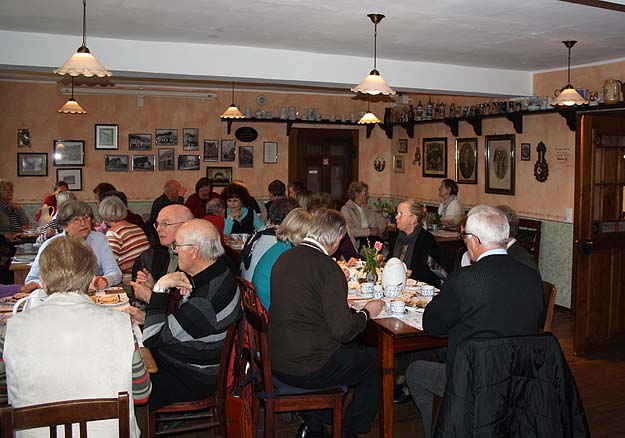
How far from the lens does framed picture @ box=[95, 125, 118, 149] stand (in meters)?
9.74

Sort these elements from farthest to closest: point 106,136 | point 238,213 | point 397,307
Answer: point 106,136 → point 238,213 → point 397,307

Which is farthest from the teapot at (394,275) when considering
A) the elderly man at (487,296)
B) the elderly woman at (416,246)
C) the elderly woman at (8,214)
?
the elderly woman at (8,214)

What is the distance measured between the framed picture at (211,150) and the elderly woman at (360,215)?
3.12 metres

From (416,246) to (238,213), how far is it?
318 cm

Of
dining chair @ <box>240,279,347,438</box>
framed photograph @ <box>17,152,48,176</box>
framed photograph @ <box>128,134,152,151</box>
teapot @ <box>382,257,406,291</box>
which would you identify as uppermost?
framed photograph @ <box>128,134,152,151</box>

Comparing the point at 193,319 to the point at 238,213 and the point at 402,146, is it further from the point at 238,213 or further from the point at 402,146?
the point at 402,146

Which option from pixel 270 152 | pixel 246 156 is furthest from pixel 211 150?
pixel 270 152

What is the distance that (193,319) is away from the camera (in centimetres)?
304

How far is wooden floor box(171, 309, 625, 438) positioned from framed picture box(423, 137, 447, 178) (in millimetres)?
4279

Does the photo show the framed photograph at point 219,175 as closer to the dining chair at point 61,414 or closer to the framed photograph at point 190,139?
the framed photograph at point 190,139

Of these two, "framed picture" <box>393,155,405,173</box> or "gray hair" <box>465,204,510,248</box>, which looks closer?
"gray hair" <box>465,204,510,248</box>

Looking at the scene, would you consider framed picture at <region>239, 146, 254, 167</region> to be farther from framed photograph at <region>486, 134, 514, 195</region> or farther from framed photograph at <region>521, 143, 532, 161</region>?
framed photograph at <region>521, 143, 532, 161</region>

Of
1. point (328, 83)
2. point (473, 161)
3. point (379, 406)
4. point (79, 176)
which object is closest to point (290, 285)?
point (379, 406)

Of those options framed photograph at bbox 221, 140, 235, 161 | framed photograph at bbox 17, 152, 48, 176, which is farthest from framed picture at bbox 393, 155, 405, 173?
framed photograph at bbox 17, 152, 48, 176
